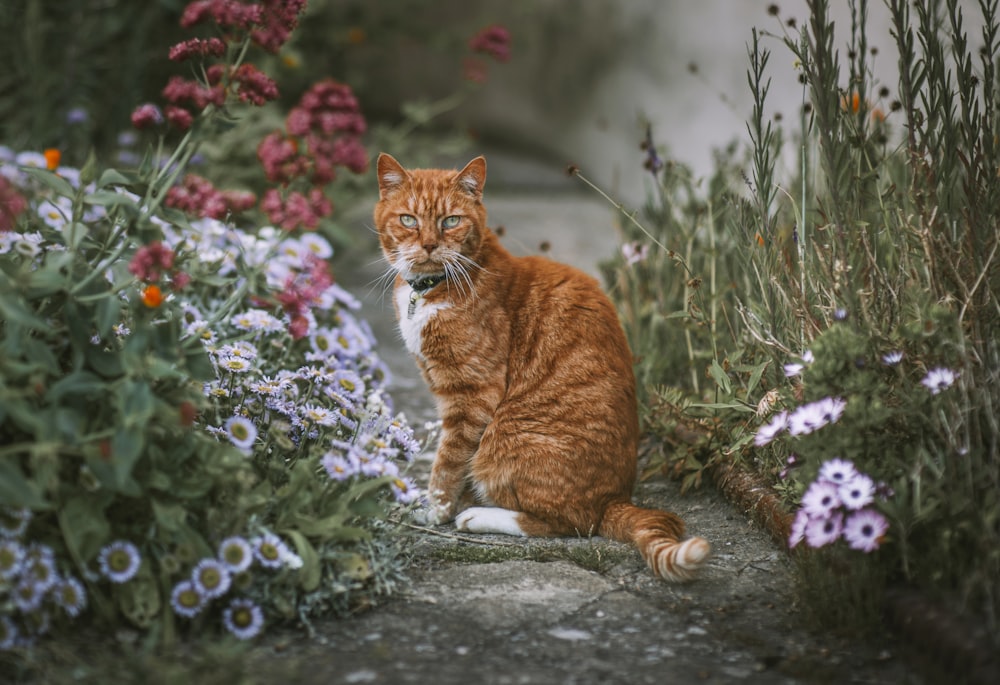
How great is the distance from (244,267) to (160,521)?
728 millimetres

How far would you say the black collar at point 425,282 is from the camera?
3033mm

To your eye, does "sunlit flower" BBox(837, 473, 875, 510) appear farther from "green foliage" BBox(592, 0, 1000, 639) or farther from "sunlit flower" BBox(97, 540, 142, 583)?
"sunlit flower" BBox(97, 540, 142, 583)

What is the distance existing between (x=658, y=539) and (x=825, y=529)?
0.46 metres

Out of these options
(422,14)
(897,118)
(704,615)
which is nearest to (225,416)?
(704,615)

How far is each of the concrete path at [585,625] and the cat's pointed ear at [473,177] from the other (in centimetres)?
110

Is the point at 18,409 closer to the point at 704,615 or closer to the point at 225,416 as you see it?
the point at 225,416

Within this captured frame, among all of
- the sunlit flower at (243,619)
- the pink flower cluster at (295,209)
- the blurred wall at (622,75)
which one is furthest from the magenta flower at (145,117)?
the blurred wall at (622,75)

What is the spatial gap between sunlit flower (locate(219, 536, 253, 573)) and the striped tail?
3.28ft

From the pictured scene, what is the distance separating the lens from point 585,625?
2.23 m

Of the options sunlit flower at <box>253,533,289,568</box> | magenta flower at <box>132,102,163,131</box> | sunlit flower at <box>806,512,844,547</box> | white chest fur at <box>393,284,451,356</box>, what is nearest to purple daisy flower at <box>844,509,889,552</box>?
sunlit flower at <box>806,512,844,547</box>

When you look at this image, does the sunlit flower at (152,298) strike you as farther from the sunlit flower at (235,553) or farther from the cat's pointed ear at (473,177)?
the cat's pointed ear at (473,177)

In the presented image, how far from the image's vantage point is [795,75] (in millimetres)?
5375

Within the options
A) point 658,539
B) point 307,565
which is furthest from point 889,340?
point 307,565

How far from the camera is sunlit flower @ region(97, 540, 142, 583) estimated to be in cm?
202
